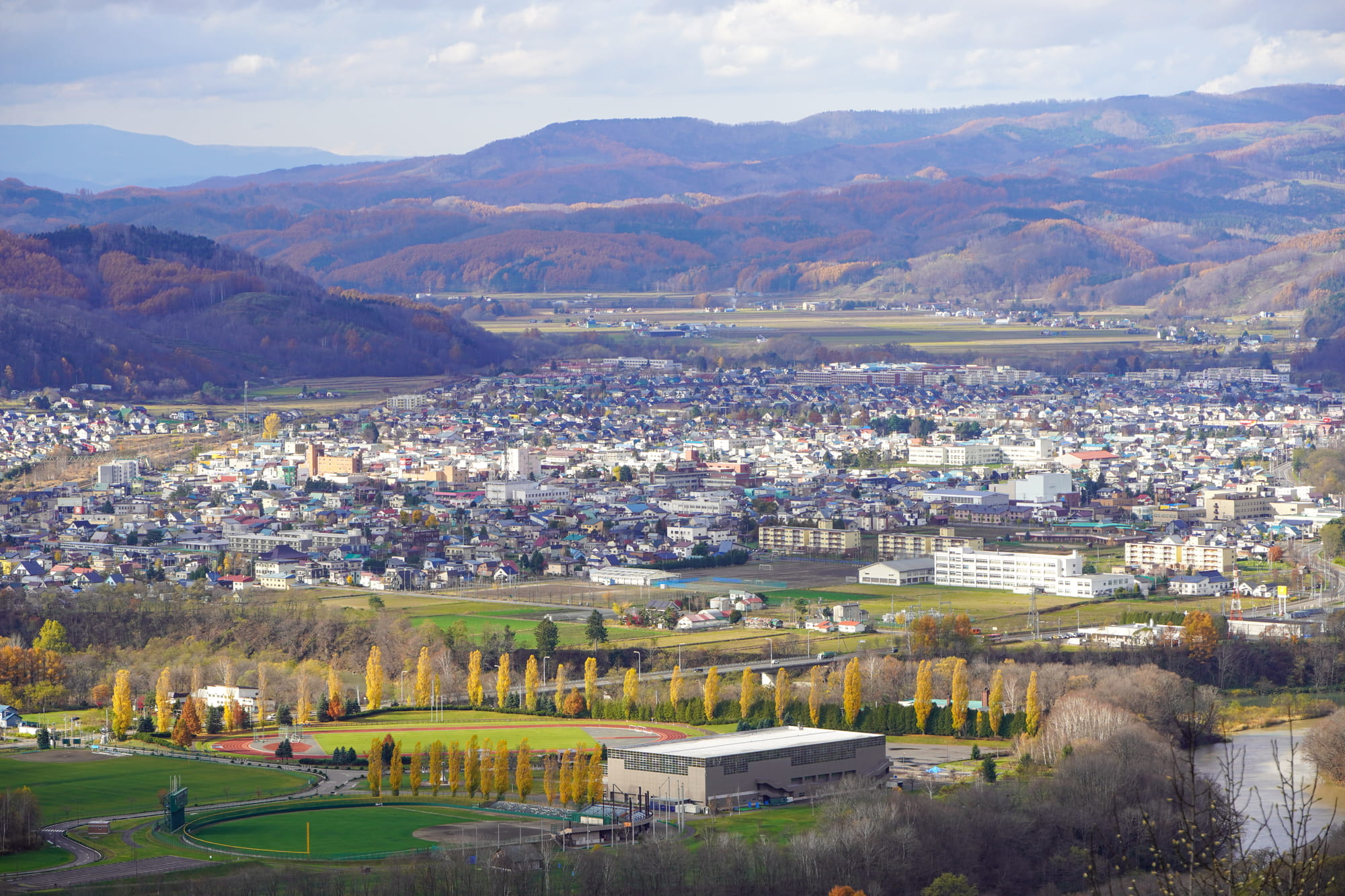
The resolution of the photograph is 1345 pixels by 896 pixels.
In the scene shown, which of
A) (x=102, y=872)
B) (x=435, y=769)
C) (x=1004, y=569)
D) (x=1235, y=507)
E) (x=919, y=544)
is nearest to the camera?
(x=102, y=872)

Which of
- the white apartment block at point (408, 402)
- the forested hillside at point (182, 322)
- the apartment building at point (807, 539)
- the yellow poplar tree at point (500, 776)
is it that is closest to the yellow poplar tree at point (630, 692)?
the yellow poplar tree at point (500, 776)

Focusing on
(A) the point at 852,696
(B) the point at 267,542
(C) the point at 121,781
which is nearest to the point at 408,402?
(B) the point at 267,542

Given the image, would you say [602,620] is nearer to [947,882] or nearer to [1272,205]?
[947,882]

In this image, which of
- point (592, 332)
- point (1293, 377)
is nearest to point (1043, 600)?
point (1293, 377)

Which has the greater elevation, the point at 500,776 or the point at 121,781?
the point at 500,776

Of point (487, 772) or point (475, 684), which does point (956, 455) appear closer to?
point (475, 684)

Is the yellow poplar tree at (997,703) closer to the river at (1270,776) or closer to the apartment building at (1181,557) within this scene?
the river at (1270,776)

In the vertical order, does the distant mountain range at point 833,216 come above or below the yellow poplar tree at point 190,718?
above
